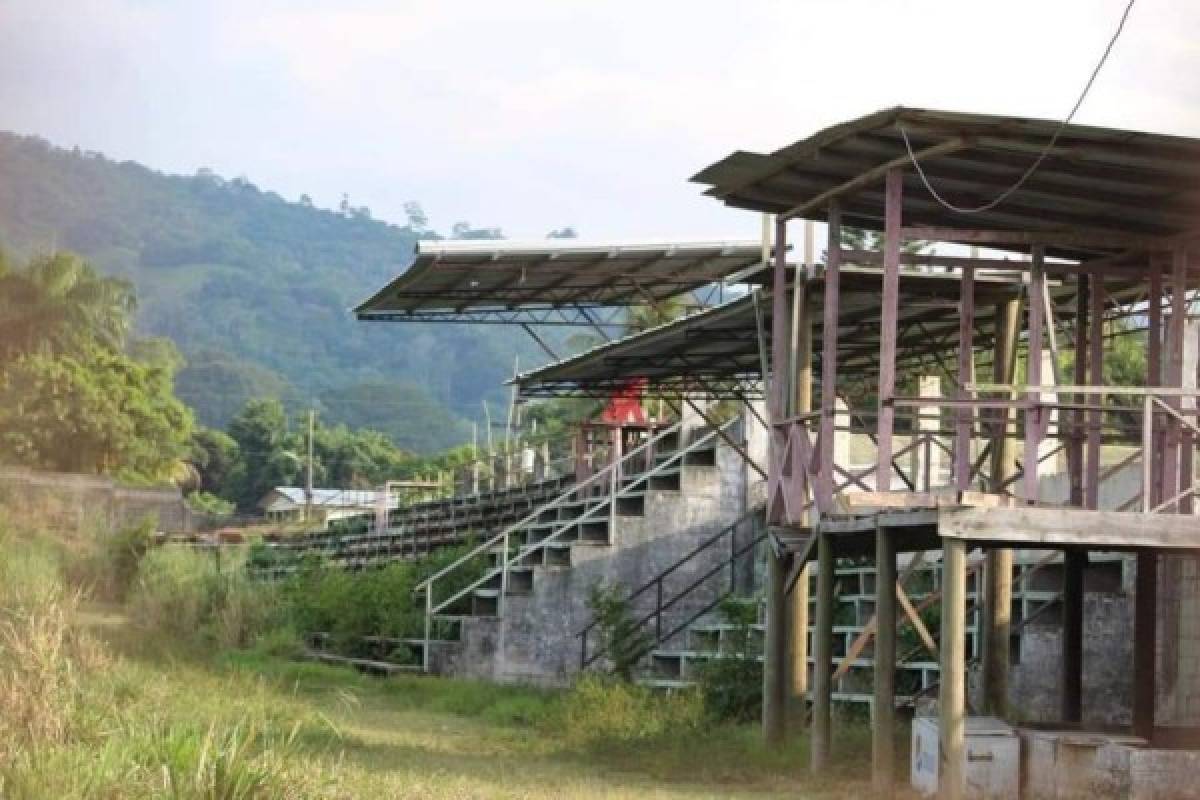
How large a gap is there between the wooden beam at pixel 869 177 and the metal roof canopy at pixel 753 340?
1.07 metres

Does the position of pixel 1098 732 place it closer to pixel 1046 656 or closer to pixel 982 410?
pixel 1046 656

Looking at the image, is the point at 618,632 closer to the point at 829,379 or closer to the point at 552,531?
the point at 552,531

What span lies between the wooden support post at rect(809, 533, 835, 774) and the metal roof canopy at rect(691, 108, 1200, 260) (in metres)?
2.68

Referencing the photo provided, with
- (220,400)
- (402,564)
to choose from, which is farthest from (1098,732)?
(220,400)

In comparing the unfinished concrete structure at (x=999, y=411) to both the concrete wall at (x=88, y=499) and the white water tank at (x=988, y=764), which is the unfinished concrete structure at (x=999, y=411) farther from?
the concrete wall at (x=88, y=499)

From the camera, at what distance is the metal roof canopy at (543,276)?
2683 centimetres

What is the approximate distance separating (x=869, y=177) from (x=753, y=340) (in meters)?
8.27

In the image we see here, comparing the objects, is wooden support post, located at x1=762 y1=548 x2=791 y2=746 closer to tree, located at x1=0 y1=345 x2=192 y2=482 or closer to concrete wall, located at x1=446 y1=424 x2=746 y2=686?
concrete wall, located at x1=446 y1=424 x2=746 y2=686

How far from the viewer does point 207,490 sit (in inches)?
3533

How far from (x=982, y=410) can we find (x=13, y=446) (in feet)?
102

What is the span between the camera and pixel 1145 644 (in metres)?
17.7

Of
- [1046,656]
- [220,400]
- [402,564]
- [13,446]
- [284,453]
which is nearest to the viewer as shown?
[1046,656]

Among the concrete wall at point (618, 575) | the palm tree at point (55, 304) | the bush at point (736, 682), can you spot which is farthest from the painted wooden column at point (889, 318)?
the concrete wall at point (618, 575)

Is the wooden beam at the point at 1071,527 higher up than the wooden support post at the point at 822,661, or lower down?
higher up
